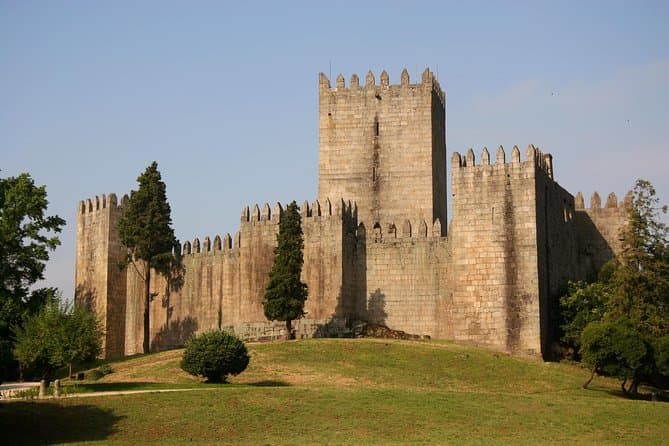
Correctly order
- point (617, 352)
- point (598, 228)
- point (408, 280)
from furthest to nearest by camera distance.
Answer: point (598, 228)
point (408, 280)
point (617, 352)

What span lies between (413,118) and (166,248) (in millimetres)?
14237

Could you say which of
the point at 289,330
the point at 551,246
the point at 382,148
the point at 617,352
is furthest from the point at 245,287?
the point at 617,352

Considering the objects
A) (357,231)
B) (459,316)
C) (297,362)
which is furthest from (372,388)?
(357,231)

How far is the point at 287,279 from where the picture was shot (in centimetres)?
5250

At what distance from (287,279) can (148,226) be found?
34.9ft

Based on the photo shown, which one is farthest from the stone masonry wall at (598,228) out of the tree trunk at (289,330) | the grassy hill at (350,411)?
the tree trunk at (289,330)

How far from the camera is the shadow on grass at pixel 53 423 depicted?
34188 mm

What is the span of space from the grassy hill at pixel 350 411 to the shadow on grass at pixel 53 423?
31 millimetres

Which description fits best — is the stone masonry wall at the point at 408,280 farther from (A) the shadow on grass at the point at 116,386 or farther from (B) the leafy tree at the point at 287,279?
(A) the shadow on grass at the point at 116,386

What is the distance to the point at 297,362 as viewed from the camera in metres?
46.9

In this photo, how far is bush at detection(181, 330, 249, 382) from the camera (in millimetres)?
42344

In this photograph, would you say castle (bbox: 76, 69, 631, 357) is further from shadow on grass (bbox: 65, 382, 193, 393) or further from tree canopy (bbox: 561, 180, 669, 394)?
shadow on grass (bbox: 65, 382, 193, 393)

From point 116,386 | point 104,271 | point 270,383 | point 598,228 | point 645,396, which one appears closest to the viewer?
point 116,386

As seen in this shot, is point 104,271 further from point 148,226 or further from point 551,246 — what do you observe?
point 551,246
